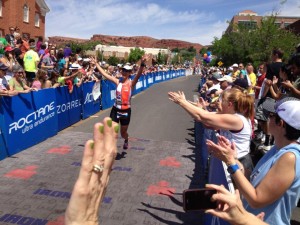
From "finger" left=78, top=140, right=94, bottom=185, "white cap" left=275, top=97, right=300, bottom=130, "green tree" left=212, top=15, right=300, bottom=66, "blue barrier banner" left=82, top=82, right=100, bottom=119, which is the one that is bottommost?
"blue barrier banner" left=82, top=82, right=100, bottom=119

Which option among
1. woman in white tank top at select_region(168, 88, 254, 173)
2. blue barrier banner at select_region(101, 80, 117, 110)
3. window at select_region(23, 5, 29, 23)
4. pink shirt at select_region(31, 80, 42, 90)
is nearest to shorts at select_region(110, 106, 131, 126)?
pink shirt at select_region(31, 80, 42, 90)

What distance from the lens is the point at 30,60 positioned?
1223 cm

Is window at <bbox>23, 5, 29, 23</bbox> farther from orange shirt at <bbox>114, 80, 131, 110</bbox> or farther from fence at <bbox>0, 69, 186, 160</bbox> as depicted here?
orange shirt at <bbox>114, 80, 131, 110</bbox>

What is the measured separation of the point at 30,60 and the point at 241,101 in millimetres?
10123

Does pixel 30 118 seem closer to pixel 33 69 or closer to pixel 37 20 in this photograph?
pixel 33 69

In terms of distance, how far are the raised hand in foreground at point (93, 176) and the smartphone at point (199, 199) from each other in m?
0.54

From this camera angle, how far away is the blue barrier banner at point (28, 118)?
23.8ft

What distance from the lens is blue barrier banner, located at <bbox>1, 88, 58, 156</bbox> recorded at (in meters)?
7.25

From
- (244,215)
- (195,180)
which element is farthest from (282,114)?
(195,180)

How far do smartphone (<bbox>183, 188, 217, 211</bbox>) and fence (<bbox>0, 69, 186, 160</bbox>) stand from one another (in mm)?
6067

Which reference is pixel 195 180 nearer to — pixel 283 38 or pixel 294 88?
pixel 294 88

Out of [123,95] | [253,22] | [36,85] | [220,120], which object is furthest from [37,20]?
[220,120]

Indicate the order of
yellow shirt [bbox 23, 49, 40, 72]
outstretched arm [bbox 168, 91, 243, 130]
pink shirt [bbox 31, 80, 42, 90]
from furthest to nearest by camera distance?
yellow shirt [bbox 23, 49, 40, 72] < pink shirt [bbox 31, 80, 42, 90] < outstretched arm [bbox 168, 91, 243, 130]

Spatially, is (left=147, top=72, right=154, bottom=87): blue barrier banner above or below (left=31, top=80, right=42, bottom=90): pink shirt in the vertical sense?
below
